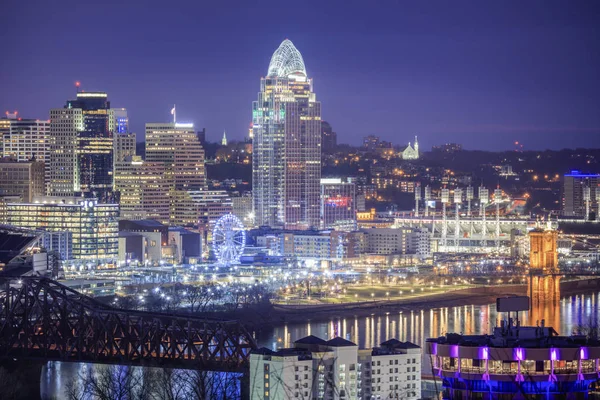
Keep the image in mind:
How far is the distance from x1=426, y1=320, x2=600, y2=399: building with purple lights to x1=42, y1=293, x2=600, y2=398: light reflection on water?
13811 millimetres

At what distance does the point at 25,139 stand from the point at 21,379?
158 ft

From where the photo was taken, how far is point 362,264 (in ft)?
210

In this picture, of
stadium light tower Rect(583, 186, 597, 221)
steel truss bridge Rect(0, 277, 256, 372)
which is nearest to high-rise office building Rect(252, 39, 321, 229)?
stadium light tower Rect(583, 186, 597, 221)

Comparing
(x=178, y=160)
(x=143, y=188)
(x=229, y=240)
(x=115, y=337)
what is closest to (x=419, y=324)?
(x=115, y=337)

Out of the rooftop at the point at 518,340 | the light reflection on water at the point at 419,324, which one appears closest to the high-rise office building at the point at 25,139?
the light reflection on water at the point at 419,324

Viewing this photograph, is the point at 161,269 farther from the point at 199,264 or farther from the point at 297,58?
the point at 297,58

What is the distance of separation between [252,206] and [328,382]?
1968 inches

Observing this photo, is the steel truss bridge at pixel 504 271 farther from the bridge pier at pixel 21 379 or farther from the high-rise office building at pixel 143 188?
the bridge pier at pixel 21 379

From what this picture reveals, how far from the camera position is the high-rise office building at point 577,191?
8588 cm

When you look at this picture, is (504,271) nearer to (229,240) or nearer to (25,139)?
(229,240)

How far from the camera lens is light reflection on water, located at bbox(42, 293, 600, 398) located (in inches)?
1537

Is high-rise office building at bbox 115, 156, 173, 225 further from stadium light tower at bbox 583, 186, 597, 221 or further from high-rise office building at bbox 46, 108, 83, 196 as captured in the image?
stadium light tower at bbox 583, 186, 597, 221

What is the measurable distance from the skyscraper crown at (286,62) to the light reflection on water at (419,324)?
24235mm

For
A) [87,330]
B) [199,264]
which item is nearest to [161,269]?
[199,264]
